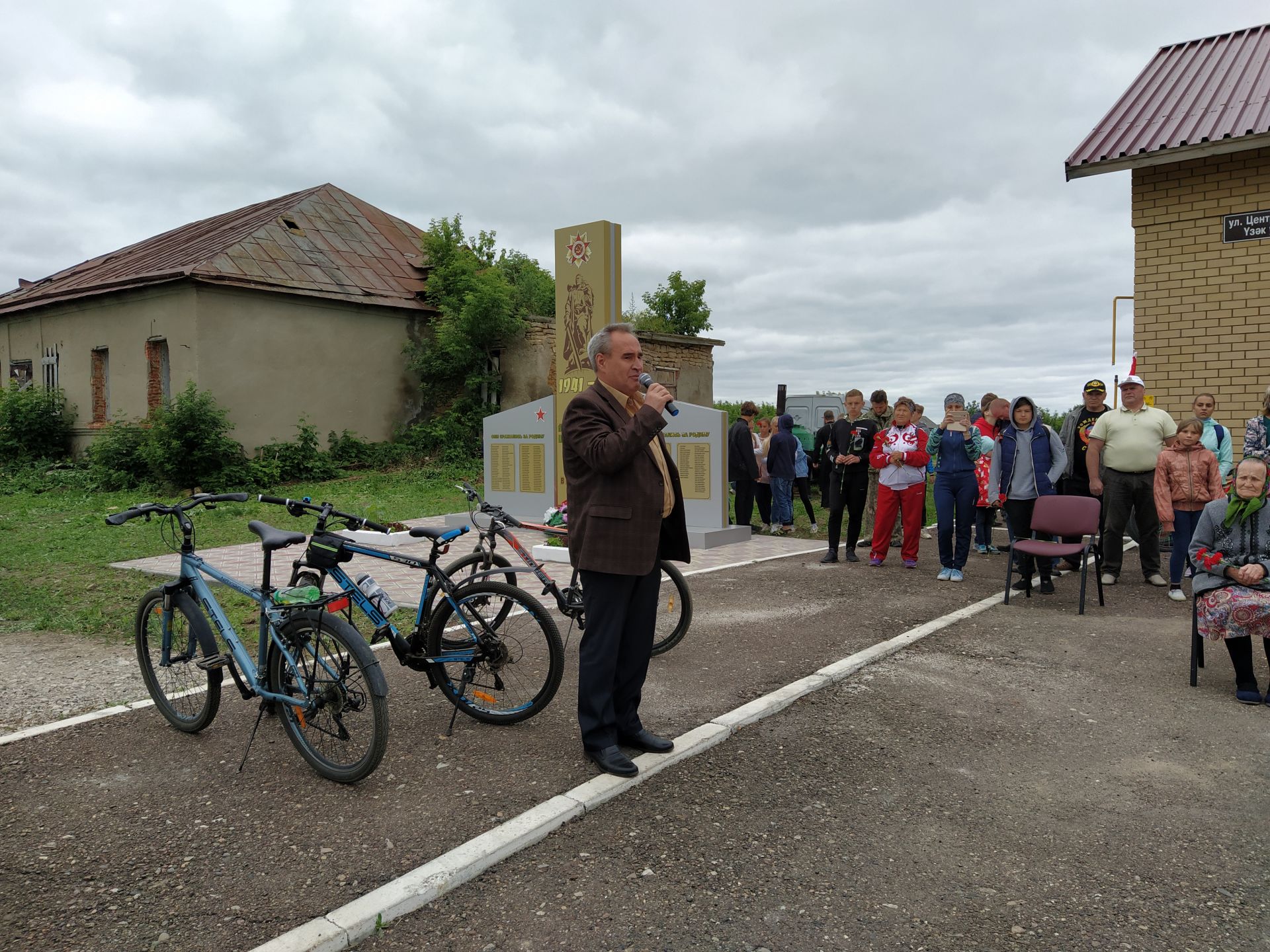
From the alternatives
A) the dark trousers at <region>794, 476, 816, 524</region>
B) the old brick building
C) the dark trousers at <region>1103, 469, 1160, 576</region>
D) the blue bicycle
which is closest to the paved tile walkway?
the dark trousers at <region>794, 476, 816, 524</region>

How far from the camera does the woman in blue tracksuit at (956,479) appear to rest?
9.23 m

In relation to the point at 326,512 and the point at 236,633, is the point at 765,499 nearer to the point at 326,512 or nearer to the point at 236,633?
the point at 326,512

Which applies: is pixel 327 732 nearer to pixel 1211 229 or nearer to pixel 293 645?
pixel 293 645

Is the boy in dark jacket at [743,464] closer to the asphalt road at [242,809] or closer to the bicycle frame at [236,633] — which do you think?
the asphalt road at [242,809]

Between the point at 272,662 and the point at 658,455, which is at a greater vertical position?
the point at 658,455

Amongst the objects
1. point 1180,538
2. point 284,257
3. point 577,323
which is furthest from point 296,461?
point 1180,538

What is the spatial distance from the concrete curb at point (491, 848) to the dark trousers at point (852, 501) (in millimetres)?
5196

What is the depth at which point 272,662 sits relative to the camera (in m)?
4.16

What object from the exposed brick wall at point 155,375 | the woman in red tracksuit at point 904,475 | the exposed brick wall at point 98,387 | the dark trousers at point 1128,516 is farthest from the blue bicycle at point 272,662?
the exposed brick wall at point 98,387

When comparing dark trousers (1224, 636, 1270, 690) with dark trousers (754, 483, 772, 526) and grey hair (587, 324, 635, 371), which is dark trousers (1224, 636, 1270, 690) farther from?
dark trousers (754, 483, 772, 526)

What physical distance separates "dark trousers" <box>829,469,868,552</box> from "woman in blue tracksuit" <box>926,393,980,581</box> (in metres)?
1.00

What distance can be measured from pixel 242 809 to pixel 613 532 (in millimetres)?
1854

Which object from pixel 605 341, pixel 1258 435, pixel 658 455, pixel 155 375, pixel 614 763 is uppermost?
pixel 155 375

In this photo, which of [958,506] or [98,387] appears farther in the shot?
[98,387]
